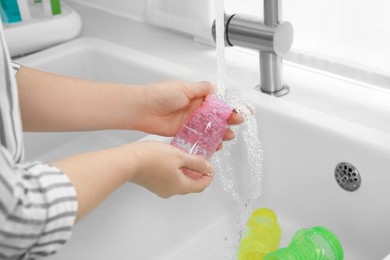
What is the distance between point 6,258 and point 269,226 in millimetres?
516

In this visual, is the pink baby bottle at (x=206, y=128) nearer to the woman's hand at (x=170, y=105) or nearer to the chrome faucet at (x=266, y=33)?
the woman's hand at (x=170, y=105)

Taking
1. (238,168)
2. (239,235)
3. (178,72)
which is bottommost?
(239,235)

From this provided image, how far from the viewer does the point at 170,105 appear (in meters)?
0.82

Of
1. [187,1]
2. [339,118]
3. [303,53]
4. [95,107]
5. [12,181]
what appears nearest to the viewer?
[12,181]

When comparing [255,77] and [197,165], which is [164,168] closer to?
[197,165]

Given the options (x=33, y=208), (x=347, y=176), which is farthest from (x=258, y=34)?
(x=33, y=208)

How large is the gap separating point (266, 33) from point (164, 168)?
1.14ft

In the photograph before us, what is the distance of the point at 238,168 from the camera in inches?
38.5

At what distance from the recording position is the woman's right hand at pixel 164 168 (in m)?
0.63

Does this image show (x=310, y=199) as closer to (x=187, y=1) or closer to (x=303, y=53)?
(x=303, y=53)

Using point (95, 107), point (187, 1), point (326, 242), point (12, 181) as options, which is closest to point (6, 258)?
point (12, 181)

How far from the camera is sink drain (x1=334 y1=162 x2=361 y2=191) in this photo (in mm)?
860

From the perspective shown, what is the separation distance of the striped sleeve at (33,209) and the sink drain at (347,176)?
0.48m

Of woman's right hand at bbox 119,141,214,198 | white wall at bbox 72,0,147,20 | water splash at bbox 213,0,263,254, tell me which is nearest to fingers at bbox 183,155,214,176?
woman's right hand at bbox 119,141,214,198
